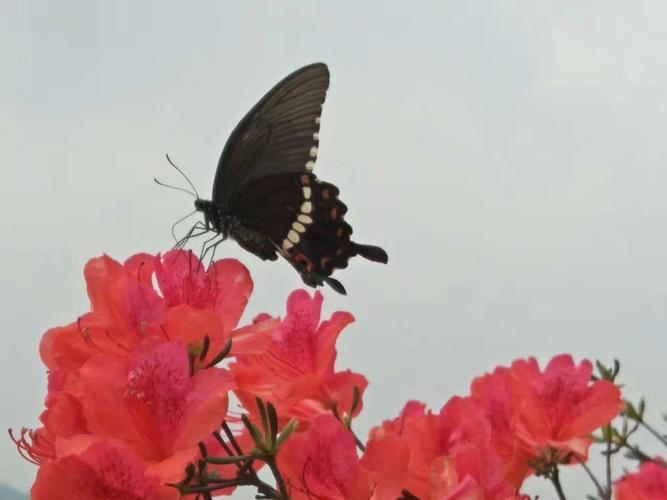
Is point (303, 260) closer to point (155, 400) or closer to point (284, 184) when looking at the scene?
point (284, 184)

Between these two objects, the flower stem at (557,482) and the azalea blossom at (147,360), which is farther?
the flower stem at (557,482)

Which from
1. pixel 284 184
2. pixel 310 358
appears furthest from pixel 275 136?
pixel 310 358

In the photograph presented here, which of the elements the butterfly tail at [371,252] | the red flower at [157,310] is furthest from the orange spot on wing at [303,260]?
the red flower at [157,310]

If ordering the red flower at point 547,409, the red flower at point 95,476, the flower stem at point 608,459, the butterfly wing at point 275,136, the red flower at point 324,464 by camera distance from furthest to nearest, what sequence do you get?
the butterfly wing at point 275,136 → the flower stem at point 608,459 → the red flower at point 547,409 → the red flower at point 324,464 → the red flower at point 95,476

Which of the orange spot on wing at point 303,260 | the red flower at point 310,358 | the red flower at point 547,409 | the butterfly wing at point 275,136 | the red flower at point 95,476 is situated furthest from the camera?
the butterfly wing at point 275,136

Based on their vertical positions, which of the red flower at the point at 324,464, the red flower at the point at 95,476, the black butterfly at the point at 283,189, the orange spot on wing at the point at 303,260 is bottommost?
the red flower at the point at 95,476

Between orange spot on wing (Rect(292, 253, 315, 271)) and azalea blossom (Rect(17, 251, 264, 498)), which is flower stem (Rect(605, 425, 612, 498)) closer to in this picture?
orange spot on wing (Rect(292, 253, 315, 271))

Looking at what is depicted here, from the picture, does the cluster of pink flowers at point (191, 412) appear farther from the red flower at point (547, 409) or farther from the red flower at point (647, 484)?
the red flower at point (547, 409)
